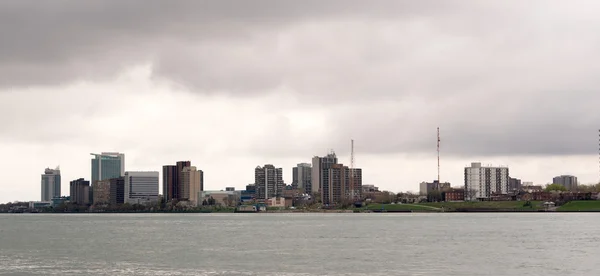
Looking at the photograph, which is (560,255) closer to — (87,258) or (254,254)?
(254,254)

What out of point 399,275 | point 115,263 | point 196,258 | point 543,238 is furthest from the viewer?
point 543,238

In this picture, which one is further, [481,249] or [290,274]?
[481,249]

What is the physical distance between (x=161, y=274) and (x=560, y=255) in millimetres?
54091

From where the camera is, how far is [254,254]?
4439 inches

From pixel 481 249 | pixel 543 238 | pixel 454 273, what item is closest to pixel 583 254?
pixel 481 249

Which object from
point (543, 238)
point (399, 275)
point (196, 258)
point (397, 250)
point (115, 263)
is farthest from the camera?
point (543, 238)

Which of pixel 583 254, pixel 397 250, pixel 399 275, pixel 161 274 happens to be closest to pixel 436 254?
pixel 397 250

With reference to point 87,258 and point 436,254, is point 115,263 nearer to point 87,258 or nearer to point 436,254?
point 87,258

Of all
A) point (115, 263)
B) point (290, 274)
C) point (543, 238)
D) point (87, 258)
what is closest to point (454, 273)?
point (290, 274)

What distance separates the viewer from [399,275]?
8381cm

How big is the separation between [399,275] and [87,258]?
4556 cm

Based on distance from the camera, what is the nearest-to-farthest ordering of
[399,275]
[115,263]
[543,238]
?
[399,275] < [115,263] < [543,238]

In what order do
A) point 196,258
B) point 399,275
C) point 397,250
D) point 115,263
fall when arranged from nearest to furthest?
point 399,275
point 115,263
point 196,258
point 397,250

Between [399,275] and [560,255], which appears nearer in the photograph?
[399,275]
